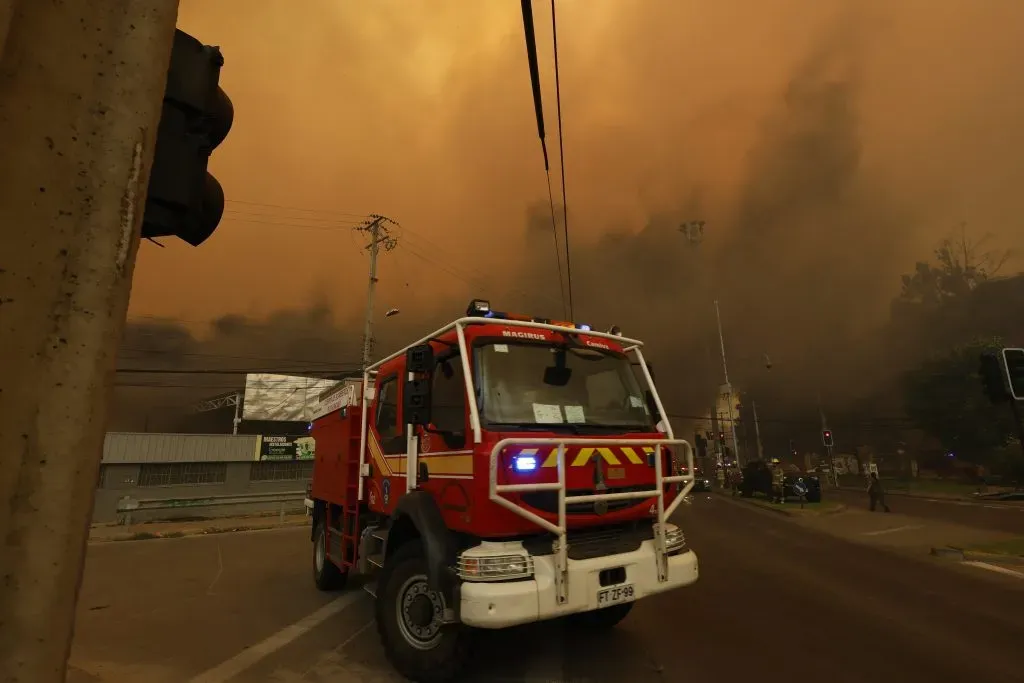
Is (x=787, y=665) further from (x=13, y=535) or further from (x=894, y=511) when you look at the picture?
(x=894, y=511)

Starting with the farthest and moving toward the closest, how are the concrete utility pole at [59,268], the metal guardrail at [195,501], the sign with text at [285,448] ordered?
the sign with text at [285,448] < the metal guardrail at [195,501] < the concrete utility pole at [59,268]

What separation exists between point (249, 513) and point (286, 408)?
17.7 m

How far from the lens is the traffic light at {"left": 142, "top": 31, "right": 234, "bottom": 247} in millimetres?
1767

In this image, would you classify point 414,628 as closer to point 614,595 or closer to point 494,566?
point 494,566

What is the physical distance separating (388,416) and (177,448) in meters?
27.4

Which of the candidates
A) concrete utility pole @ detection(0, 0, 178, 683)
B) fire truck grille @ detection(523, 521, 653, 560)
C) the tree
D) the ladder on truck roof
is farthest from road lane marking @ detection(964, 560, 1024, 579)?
the tree

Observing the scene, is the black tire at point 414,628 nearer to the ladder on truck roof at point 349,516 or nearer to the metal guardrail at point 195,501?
the ladder on truck roof at point 349,516

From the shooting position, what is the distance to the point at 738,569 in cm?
867

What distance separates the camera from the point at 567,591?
11.9ft

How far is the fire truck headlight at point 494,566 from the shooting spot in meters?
3.59

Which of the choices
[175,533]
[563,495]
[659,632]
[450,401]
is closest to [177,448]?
[175,533]

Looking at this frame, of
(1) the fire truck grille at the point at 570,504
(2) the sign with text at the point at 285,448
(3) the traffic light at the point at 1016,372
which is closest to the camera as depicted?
(1) the fire truck grille at the point at 570,504

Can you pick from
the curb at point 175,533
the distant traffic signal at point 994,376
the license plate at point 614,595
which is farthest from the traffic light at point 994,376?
the curb at point 175,533

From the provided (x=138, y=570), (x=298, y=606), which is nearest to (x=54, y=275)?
(x=298, y=606)
